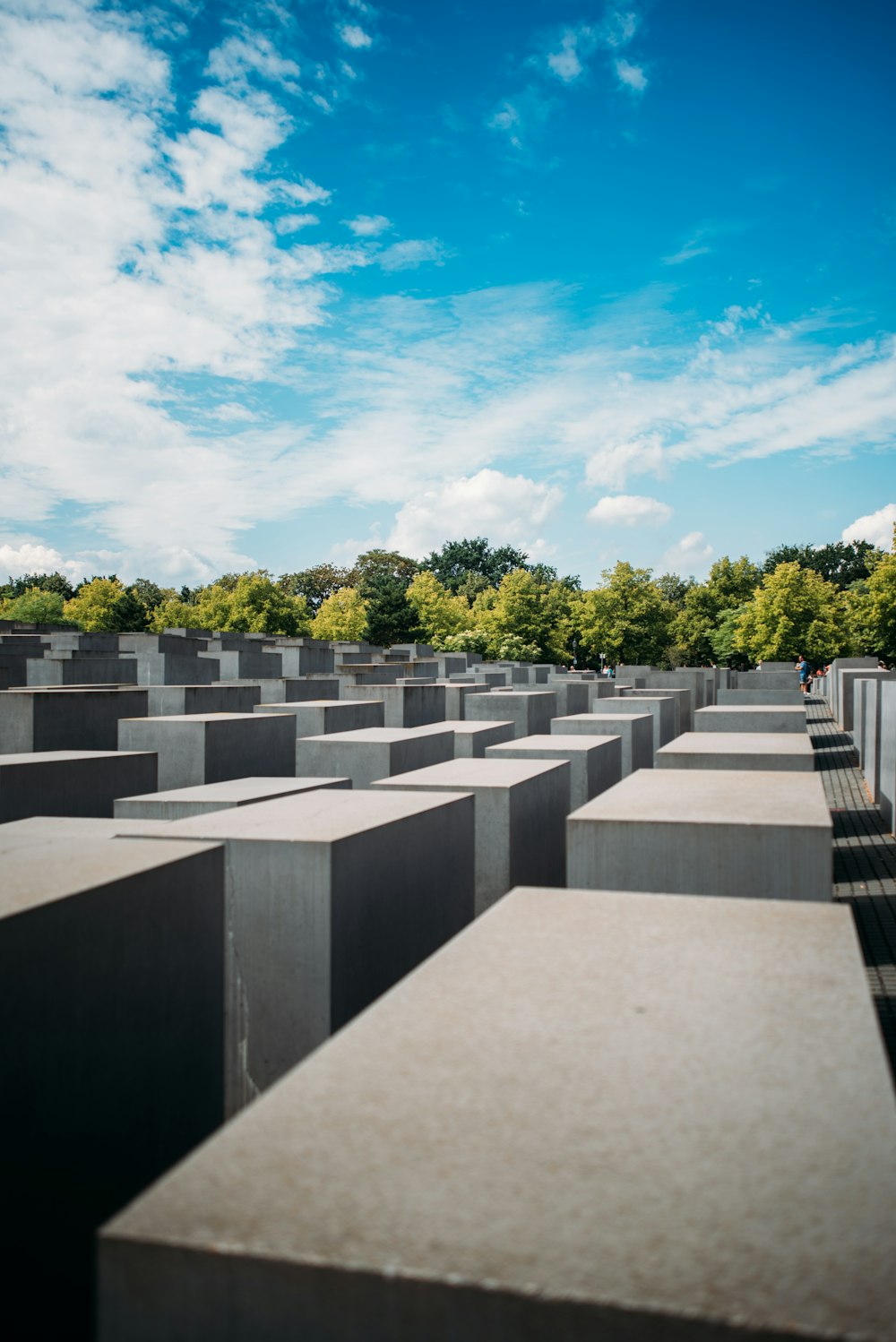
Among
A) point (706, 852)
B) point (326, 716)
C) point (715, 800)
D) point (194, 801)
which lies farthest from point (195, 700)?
point (706, 852)

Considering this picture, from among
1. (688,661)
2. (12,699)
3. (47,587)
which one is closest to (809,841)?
(12,699)

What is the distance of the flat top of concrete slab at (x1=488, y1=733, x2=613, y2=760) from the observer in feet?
36.4

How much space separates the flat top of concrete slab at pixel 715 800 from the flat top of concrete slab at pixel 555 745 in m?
2.96

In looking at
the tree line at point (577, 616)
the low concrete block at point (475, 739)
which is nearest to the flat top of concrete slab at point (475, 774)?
the low concrete block at point (475, 739)

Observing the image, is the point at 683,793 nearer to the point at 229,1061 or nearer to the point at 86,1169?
the point at 229,1061

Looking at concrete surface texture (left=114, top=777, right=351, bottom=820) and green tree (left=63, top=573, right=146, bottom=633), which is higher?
green tree (left=63, top=573, right=146, bottom=633)

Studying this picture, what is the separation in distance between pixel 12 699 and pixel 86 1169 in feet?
25.3

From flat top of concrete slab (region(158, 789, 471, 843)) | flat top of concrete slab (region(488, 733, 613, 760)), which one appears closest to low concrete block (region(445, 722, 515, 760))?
flat top of concrete slab (region(488, 733, 613, 760))

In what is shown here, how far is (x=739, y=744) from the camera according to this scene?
33.8 ft

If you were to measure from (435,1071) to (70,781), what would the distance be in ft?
22.3

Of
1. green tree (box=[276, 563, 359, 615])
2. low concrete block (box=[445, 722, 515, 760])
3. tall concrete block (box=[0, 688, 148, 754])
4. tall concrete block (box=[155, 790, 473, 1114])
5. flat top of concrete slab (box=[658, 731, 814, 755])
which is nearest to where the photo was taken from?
tall concrete block (box=[155, 790, 473, 1114])

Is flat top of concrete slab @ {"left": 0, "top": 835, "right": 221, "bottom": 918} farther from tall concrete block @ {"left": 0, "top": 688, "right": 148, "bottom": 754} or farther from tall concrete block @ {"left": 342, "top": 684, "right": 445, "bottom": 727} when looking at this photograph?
tall concrete block @ {"left": 342, "top": 684, "right": 445, "bottom": 727}

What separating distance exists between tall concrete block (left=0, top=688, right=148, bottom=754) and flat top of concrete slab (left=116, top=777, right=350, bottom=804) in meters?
3.07

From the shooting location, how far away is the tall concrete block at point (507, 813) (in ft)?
26.8
